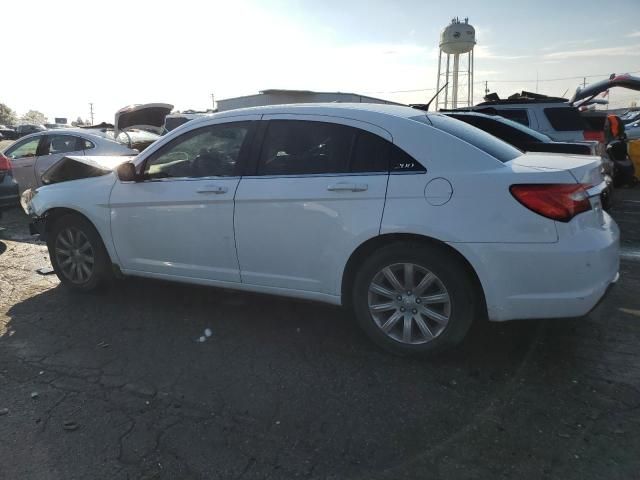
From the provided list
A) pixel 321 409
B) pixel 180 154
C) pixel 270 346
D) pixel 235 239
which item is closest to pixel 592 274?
pixel 321 409

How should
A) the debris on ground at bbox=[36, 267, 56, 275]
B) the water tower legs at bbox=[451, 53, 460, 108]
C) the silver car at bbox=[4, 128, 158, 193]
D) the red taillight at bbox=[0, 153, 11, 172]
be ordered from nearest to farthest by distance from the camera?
the debris on ground at bbox=[36, 267, 56, 275] < the red taillight at bbox=[0, 153, 11, 172] < the silver car at bbox=[4, 128, 158, 193] < the water tower legs at bbox=[451, 53, 460, 108]

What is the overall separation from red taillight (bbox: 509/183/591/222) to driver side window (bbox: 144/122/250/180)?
2.10 meters

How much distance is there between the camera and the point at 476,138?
368 cm

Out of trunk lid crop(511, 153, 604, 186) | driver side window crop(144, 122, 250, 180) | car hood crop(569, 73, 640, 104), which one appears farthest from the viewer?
car hood crop(569, 73, 640, 104)

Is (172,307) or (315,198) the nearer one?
(315,198)

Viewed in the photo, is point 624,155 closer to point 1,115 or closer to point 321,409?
point 321,409

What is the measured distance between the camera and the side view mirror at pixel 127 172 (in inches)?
171

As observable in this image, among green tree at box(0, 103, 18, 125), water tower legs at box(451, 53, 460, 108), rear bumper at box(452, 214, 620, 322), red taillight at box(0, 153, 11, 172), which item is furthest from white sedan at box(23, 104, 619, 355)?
green tree at box(0, 103, 18, 125)

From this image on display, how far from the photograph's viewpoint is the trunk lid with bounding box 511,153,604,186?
318 cm

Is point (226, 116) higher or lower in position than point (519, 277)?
higher

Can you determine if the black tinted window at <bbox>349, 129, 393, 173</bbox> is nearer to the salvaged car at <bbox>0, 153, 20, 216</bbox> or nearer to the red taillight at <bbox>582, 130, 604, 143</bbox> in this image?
the salvaged car at <bbox>0, 153, 20, 216</bbox>

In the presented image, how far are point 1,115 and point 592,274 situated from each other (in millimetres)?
98518

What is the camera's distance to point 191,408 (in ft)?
9.91

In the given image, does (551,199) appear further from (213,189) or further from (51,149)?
(51,149)
